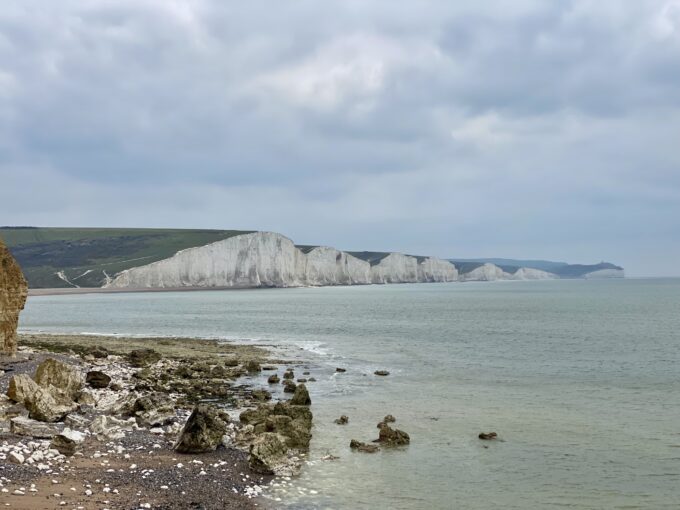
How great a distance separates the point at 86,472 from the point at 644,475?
15.8m

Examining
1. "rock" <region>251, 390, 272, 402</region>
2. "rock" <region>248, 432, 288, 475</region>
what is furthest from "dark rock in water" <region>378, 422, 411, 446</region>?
"rock" <region>251, 390, 272, 402</region>

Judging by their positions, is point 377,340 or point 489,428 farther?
point 377,340

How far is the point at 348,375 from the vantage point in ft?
117

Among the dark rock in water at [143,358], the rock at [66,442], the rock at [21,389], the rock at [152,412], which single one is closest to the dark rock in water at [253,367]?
the dark rock in water at [143,358]

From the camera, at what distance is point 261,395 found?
27.8 m

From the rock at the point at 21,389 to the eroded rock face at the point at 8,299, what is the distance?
42.1 ft

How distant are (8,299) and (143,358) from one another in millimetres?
9347

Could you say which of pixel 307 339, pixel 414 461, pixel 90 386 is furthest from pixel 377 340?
pixel 414 461

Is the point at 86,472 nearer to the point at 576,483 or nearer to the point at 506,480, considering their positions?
the point at 506,480

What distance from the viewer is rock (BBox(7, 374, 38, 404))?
18.8 meters

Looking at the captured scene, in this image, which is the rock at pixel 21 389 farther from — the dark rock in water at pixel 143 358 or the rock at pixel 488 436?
the dark rock in water at pixel 143 358

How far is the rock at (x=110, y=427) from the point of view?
17.5 m

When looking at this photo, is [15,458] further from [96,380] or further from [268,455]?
[96,380]

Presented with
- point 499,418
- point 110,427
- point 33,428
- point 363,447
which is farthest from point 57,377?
point 499,418
